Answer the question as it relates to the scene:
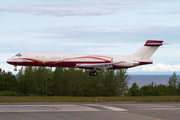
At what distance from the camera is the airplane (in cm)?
4753

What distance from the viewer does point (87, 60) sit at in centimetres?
5106

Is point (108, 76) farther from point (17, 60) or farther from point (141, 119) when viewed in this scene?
point (141, 119)

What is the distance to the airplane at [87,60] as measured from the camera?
4753 cm

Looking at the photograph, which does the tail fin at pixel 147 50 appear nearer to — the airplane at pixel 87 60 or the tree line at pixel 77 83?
the airplane at pixel 87 60

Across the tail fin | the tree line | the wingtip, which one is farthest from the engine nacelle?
the tree line

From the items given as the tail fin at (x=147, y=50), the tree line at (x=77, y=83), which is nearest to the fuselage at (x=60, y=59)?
the tail fin at (x=147, y=50)

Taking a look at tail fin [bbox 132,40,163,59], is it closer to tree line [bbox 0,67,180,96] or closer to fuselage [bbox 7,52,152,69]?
fuselage [bbox 7,52,152,69]

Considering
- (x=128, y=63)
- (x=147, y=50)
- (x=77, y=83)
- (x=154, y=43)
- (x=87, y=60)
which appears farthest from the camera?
(x=77, y=83)

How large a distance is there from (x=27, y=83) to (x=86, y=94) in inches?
968

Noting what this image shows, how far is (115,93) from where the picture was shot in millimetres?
110312

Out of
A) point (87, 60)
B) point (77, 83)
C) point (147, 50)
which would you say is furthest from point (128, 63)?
point (77, 83)

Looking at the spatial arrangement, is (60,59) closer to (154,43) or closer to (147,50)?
(147,50)

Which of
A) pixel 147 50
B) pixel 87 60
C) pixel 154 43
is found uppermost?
pixel 154 43

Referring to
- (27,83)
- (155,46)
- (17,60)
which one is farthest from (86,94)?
(17,60)
